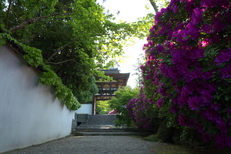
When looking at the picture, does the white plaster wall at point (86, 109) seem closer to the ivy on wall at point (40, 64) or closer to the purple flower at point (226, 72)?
the ivy on wall at point (40, 64)

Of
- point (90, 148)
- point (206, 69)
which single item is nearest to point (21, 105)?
point (90, 148)

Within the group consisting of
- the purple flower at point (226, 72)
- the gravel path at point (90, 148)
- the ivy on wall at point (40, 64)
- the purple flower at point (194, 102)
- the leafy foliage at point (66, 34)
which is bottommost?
the gravel path at point (90, 148)

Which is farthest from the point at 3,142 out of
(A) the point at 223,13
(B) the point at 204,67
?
(A) the point at 223,13

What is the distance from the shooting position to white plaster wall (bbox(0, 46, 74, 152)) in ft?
9.45

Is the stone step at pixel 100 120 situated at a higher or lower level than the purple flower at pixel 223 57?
lower

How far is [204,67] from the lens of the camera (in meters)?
1.83

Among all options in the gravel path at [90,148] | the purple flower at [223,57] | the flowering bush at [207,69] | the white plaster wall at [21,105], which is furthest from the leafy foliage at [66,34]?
the purple flower at [223,57]

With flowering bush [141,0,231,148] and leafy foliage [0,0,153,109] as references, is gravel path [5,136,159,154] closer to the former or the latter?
leafy foliage [0,0,153,109]

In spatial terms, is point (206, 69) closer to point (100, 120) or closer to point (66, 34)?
point (66, 34)

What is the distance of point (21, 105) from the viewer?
338cm

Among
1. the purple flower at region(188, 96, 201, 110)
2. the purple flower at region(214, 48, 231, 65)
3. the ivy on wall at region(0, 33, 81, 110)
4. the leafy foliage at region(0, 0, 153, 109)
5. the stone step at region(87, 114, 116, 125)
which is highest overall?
the leafy foliage at region(0, 0, 153, 109)

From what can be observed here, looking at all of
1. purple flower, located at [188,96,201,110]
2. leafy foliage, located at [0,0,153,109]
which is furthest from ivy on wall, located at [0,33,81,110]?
purple flower, located at [188,96,201,110]

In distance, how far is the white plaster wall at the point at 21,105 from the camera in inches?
113

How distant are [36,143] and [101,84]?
45.7 feet
